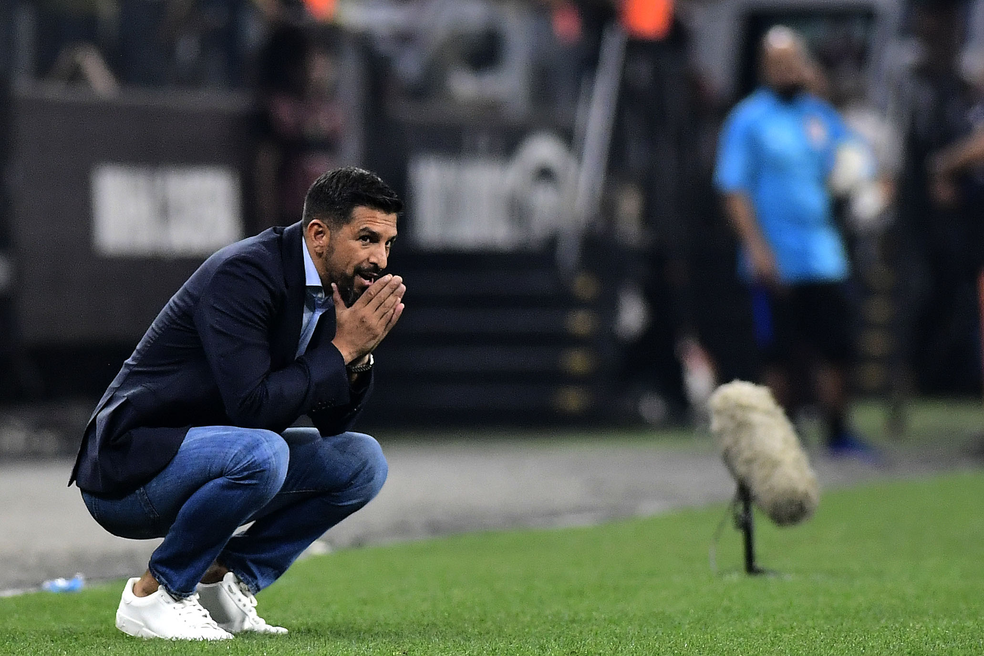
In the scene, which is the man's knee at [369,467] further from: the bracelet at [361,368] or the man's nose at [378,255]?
the man's nose at [378,255]

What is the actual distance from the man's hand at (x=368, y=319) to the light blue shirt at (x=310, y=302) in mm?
142

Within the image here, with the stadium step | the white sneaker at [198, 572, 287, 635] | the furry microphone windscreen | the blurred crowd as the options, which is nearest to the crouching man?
the white sneaker at [198, 572, 287, 635]

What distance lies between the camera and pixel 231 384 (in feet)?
16.6

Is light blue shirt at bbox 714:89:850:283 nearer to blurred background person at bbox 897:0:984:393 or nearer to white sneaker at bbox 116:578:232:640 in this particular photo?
blurred background person at bbox 897:0:984:393

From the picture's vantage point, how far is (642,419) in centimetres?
1507

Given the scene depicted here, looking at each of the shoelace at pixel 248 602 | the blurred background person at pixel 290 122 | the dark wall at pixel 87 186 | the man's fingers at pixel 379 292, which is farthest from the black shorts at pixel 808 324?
the man's fingers at pixel 379 292

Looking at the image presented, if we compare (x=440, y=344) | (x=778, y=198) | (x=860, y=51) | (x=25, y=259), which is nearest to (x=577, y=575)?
(x=778, y=198)

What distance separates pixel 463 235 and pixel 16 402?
4.04m

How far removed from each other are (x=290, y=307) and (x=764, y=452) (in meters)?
2.18

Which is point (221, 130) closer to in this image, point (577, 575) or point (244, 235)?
point (244, 235)

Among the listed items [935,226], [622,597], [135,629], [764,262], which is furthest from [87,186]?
[935,226]

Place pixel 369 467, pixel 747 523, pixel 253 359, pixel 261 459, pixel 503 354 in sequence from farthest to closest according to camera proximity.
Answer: pixel 503 354 → pixel 747 523 → pixel 369 467 → pixel 261 459 → pixel 253 359

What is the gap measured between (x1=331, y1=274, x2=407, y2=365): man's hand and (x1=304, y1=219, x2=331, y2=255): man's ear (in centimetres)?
20

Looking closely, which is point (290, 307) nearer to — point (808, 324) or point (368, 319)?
point (368, 319)
